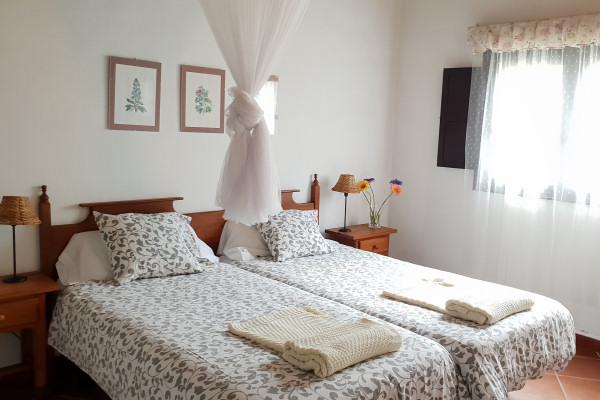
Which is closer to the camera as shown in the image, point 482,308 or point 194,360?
point 194,360

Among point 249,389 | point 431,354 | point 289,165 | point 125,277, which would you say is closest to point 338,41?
point 289,165

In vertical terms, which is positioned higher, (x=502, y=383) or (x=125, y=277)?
(x=125, y=277)

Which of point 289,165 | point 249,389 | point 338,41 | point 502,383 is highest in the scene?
point 338,41

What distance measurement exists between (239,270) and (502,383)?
1604 millimetres

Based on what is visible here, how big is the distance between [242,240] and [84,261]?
1.06 meters

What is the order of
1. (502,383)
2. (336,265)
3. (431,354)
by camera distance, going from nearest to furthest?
(431,354) → (502,383) → (336,265)

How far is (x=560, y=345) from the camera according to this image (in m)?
2.73

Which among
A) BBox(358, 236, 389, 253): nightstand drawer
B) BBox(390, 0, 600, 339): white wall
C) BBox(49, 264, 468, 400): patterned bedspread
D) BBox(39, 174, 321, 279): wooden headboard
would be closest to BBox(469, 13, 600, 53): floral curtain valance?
BBox(390, 0, 600, 339): white wall

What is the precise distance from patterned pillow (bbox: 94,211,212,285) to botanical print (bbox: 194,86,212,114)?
0.81m

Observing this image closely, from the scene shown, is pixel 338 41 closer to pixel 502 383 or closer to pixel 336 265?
pixel 336 265

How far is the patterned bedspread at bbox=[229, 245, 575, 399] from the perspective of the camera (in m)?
2.27

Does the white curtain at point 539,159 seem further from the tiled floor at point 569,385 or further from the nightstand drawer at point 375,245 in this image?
the nightstand drawer at point 375,245

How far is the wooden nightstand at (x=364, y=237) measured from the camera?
4264mm

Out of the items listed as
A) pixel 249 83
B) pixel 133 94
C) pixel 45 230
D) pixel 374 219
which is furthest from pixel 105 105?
pixel 374 219
